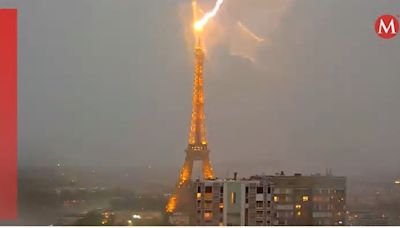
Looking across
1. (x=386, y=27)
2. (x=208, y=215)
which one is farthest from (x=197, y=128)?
(x=386, y=27)

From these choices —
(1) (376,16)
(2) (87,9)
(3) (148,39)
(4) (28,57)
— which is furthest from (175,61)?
(1) (376,16)

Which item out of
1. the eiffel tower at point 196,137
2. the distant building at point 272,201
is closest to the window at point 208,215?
the distant building at point 272,201

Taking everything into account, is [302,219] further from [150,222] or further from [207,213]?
[150,222]

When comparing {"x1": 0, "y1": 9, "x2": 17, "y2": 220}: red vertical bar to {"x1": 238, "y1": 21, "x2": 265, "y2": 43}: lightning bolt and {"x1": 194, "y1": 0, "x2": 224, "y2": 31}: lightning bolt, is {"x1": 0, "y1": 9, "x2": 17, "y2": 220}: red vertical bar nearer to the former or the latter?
{"x1": 194, "y1": 0, "x2": 224, "y2": 31}: lightning bolt

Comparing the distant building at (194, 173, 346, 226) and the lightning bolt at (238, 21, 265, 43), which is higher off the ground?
the lightning bolt at (238, 21, 265, 43)

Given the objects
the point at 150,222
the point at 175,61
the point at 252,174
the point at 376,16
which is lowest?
the point at 150,222

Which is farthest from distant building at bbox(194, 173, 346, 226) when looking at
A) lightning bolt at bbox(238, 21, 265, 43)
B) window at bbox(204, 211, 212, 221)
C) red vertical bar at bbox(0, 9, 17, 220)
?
red vertical bar at bbox(0, 9, 17, 220)
